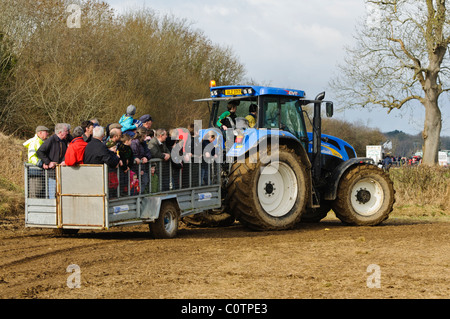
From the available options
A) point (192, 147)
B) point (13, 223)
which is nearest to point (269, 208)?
point (192, 147)

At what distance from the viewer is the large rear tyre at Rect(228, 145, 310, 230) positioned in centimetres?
1123

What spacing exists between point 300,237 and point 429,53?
835 inches

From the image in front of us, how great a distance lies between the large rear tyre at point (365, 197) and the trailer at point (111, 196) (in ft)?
10.7

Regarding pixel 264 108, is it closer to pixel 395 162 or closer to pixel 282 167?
pixel 282 167

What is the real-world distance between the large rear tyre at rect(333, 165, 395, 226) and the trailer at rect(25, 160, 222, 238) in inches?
128

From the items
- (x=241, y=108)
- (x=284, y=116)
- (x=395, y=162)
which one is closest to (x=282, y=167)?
(x=284, y=116)

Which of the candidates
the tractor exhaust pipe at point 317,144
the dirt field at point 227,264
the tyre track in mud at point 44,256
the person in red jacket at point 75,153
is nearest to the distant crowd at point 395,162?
the tractor exhaust pipe at point 317,144

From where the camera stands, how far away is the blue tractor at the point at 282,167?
11.3 m

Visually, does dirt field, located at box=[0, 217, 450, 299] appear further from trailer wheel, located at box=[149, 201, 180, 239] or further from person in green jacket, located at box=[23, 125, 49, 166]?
person in green jacket, located at box=[23, 125, 49, 166]

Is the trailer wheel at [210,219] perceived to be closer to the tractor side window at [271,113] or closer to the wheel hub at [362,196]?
the tractor side window at [271,113]

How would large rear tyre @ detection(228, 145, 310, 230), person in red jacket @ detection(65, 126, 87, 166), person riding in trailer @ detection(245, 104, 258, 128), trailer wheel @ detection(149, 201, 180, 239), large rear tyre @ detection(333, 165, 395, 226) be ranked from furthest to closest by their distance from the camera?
large rear tyre @ detection(333, 165, 395, 226), person riding in trailer @ detection(245, 104, 258, 128), large rear tyre @ detection(228, 145, 310, 230), trailer wheel @ detection(149, 201, 180, 239), person in red jacket @ detection(65, 126, 87, 166)

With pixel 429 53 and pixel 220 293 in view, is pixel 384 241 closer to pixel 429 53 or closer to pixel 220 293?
pixel 220 293

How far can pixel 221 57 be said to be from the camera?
43.4m

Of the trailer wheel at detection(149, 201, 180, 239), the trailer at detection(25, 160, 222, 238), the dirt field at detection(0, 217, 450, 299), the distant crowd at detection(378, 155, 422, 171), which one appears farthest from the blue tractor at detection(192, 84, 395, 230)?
the distant crowd at detection(378, 155, 422, 171)
